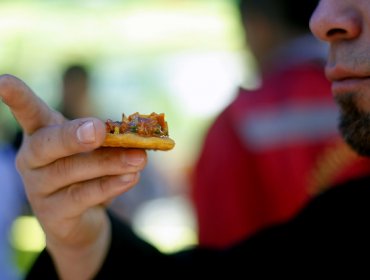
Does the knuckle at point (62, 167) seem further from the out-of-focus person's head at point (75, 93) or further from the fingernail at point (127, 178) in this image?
the out-of-focus person's head at point (75, 93)

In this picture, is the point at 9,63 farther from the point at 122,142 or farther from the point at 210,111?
the point at 122,142

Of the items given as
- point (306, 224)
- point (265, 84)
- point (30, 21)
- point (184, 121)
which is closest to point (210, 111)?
point (184, 121)

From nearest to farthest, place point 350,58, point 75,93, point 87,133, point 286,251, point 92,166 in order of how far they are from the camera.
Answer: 1. point 87,133
2. point 92,166
3. point 350,58
4. point 286,251
5. point 75,93

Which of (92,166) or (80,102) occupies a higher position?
(80,102)

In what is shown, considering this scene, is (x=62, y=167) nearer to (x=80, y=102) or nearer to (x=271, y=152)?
(x=271, y=152)

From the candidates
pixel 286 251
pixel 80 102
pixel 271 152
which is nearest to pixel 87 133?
pixel 286 251

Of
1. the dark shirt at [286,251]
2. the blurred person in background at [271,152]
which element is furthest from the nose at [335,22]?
the blurred person in background at [271,152]
